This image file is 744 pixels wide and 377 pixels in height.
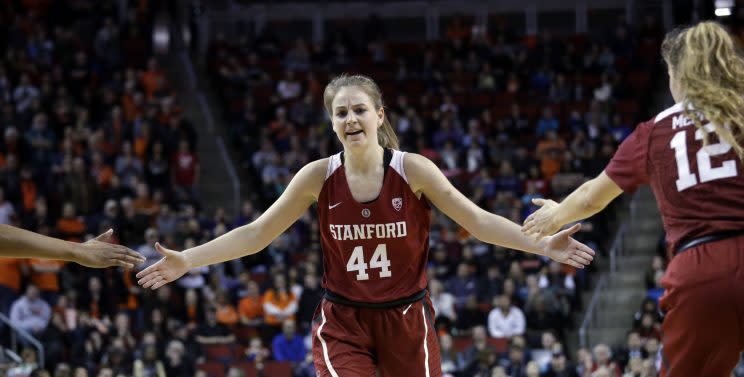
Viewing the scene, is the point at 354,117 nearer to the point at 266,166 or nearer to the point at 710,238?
the point at 710,238

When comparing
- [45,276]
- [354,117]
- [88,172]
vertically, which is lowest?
[45,276]

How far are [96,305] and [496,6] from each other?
14.3 meters

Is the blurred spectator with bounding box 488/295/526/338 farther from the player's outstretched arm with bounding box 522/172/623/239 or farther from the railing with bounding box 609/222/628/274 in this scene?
the player's outstretched arm with bounding box 522/172/623/239

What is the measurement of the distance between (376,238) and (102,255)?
1601 mm

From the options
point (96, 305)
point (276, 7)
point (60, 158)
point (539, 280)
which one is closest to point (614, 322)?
point (539, 280)

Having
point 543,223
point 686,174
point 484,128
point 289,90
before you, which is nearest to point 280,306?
point 484,128

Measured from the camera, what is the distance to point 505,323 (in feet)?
55.1

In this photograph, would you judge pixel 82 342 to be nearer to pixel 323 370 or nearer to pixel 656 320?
pixel 656 320

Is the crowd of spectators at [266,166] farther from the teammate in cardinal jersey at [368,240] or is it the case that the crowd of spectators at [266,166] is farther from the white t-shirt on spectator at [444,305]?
the teammate in cardinal jersey at [368,240]

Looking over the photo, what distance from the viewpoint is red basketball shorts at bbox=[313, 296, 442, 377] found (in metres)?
6.69

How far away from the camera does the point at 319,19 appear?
1141 inches

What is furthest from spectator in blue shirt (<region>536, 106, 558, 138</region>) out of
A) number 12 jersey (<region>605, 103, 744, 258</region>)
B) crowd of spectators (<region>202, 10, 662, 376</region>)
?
number 12 jersey (<region>605, 103, 744, 258</region>)

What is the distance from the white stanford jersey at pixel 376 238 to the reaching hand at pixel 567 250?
0.82 metres

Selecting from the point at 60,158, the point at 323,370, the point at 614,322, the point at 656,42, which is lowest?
the point at 614,322
